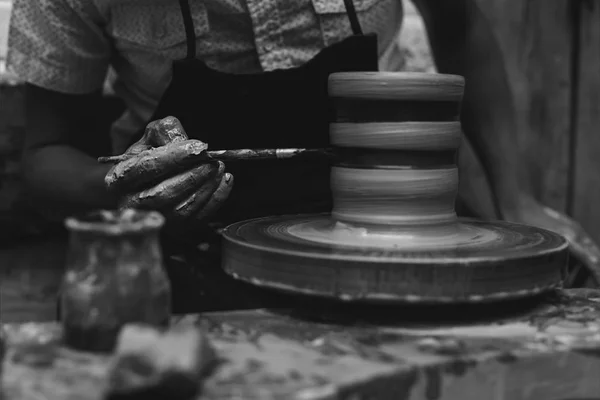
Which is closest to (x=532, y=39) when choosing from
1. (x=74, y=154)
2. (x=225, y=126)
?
(x=225, y=126)

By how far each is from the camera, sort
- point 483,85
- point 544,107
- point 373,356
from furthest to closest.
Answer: point 544,107, point 483,85, point 373,356

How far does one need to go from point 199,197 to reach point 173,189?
51 mm

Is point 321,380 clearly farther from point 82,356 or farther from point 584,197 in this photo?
point 584,197

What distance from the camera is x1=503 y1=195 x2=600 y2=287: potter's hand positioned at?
1732mm

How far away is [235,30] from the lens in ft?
Result: 5.50

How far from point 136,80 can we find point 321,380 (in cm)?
127

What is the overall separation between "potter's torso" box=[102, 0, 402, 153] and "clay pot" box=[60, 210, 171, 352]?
91 centimetres

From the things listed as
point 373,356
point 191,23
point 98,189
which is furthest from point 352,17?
point 373,356

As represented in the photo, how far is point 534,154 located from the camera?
265 cm

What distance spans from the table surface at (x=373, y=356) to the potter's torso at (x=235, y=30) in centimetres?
83

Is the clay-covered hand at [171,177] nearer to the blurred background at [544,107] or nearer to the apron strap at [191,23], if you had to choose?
the apron strap at [191,23]

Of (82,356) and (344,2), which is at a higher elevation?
(344,2)

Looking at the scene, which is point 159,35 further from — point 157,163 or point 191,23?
point 157,163

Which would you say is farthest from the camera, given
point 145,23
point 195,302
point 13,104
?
point 13,104
